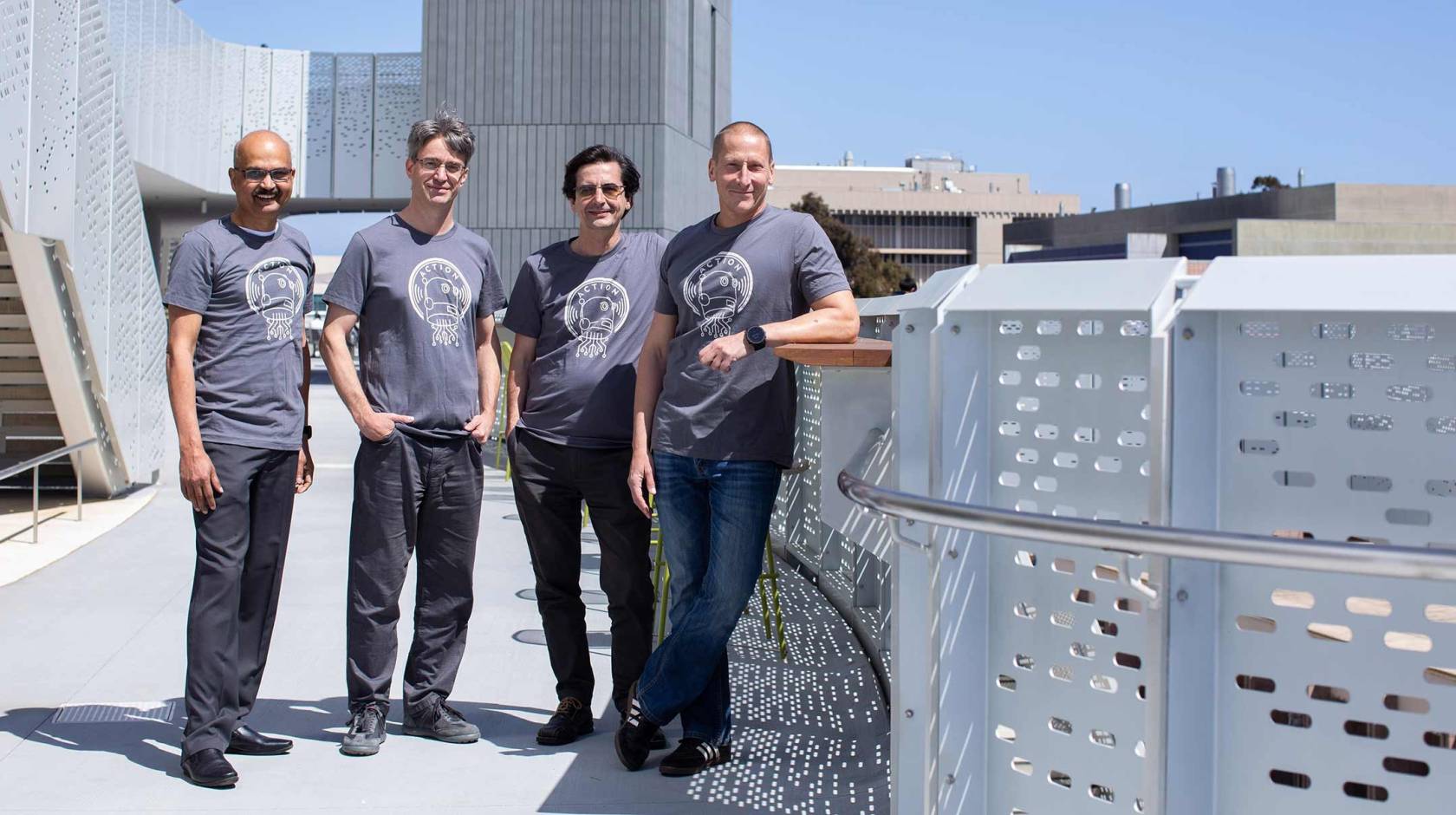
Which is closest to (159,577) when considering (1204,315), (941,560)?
(941,560)

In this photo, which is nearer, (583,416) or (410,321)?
(410,321)

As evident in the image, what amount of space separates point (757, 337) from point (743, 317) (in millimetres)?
220

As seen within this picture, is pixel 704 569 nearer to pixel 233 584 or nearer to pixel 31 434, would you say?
pixel 233 584

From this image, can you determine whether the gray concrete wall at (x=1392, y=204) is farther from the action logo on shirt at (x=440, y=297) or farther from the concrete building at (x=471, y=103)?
the action logo on shirt at (x=440, y=297)

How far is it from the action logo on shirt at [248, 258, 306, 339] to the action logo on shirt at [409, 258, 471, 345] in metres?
0.35

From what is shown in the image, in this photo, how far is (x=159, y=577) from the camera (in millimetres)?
6590

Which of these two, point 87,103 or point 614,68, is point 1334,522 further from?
point 614,68

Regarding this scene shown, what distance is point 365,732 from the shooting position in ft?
13.0

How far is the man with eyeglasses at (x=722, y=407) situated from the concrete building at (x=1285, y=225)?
47.9 metres

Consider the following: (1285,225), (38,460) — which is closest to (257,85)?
(38,460)

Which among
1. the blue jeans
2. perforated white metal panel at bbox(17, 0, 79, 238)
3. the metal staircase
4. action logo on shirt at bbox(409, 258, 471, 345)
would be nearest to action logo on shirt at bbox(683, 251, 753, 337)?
the blue jeans

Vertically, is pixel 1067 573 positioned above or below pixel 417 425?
below

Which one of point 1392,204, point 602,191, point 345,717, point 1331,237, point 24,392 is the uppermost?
point 1392,204

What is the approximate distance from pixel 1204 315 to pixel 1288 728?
60 cm
